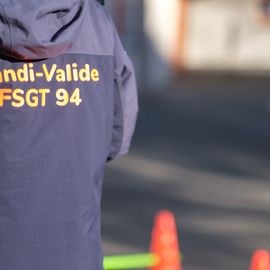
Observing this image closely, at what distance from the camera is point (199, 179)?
33.9 ft

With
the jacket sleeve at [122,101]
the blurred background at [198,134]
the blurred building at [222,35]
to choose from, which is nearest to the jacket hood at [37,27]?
the jacket sleeve at [122,101]

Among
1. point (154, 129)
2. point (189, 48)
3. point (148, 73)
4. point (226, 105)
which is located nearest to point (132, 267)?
point (154, 129)

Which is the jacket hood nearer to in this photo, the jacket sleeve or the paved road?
the jacket sleeve

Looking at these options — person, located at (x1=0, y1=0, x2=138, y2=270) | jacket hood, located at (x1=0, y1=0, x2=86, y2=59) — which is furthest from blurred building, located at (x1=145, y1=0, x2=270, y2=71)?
jacket hood, located at (x1=0, y1=0, x2=86, y2=59)

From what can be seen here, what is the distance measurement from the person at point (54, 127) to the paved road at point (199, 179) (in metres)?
3.70

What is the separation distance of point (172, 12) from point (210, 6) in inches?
37.2

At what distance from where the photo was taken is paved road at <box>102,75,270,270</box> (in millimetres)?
7633

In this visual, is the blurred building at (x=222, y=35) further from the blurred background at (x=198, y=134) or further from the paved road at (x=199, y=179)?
the paved road at (x=199, y=179)

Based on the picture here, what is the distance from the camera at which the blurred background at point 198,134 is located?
795 centimetres

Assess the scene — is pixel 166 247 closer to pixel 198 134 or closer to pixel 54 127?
pixel 54 127

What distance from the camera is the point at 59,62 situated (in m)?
3.16

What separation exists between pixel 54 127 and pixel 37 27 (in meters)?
0.29

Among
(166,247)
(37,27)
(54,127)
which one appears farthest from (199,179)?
(37,27)

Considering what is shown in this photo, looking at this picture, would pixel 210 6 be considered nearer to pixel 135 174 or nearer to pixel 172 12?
pixel 172 12
